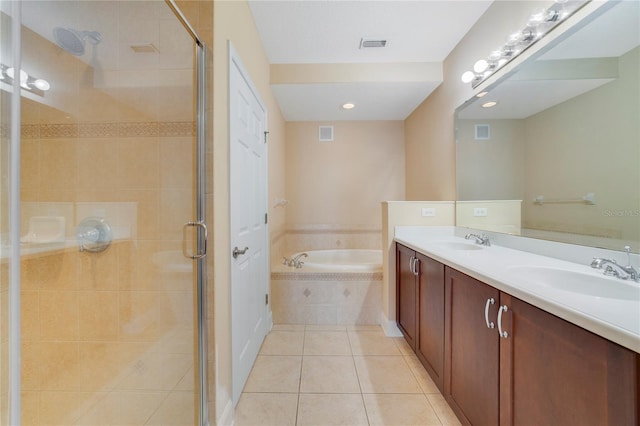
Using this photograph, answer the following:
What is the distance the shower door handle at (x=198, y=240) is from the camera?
1220 millimetres

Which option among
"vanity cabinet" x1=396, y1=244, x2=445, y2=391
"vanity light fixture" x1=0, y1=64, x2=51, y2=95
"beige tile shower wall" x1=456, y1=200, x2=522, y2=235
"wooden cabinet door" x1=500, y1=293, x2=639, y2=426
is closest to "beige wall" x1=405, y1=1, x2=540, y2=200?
"beige tile shower wall" x1=456, y1=200, x2=522, y2=235

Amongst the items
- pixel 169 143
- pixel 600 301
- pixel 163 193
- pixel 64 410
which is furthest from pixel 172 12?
pixel 600 301

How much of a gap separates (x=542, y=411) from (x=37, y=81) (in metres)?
2.02

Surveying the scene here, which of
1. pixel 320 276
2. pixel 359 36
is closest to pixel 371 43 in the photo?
pixel 359 36

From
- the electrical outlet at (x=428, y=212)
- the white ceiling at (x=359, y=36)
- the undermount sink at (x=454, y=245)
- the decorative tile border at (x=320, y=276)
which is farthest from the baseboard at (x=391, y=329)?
the white ceiling at (x=359, y=36)

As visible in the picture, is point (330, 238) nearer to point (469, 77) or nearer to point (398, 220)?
point (398, 220)

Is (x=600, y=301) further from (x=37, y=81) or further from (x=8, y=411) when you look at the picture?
(x=37, y=81)

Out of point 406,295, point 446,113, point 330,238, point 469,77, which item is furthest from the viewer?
point 330,238

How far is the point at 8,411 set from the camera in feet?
2.31

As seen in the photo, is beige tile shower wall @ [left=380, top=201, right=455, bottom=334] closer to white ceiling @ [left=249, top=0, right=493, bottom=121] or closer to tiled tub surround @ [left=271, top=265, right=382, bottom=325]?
tiled tub surround @ [left=271, top=265, right=382, bottom=325]

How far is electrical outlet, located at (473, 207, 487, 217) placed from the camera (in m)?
1.99

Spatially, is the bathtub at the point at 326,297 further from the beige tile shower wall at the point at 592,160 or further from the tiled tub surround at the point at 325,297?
the beige tile shower wall at the point at 592,160

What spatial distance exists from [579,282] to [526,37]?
1.41 m

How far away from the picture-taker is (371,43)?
229 centimetres
